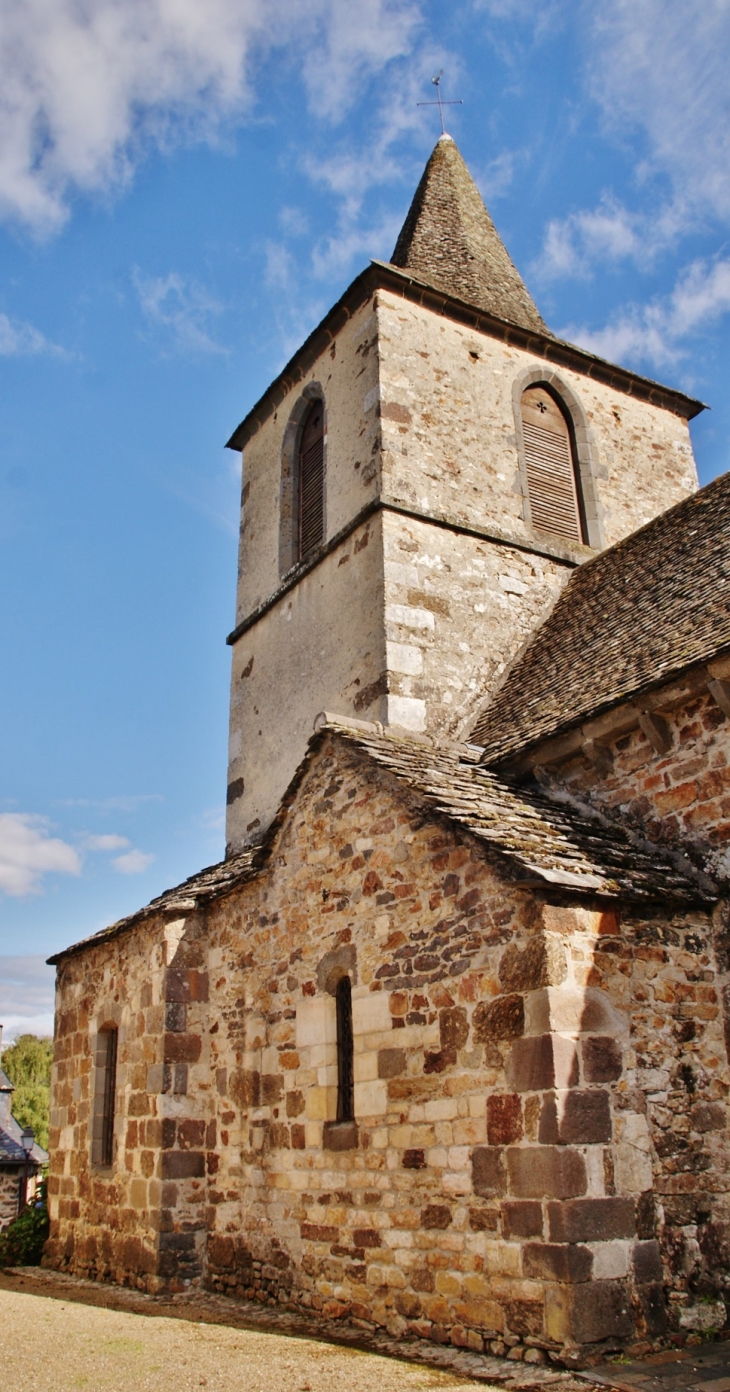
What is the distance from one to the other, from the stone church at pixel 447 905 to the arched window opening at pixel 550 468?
0.19 ft

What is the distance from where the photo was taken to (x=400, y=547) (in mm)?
11539

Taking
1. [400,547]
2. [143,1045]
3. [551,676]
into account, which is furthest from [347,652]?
[143,1045]

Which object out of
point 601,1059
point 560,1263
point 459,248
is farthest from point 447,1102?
point 459,248

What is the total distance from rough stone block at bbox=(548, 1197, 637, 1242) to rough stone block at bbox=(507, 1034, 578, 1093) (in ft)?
1.89

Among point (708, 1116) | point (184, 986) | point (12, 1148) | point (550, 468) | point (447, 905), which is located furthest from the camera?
point (12, 1148)

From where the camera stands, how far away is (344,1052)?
7453mm

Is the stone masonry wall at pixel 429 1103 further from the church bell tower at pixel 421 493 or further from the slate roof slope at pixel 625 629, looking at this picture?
the church bell tower at pixel 421 493

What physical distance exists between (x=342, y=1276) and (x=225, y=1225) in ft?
6.48

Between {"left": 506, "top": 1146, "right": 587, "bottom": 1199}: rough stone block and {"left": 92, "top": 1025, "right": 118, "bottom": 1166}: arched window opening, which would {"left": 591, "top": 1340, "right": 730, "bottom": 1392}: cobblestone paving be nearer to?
{"left": 506, "top": 1146, "right": 587, "bottom": 1199}: rough stone block

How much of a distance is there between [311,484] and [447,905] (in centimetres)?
869

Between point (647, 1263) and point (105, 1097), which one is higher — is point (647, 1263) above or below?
below

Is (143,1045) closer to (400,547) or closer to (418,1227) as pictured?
(418,1227)

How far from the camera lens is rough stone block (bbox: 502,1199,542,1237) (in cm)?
532

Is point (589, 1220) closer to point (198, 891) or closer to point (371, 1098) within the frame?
point (371, 1098)
